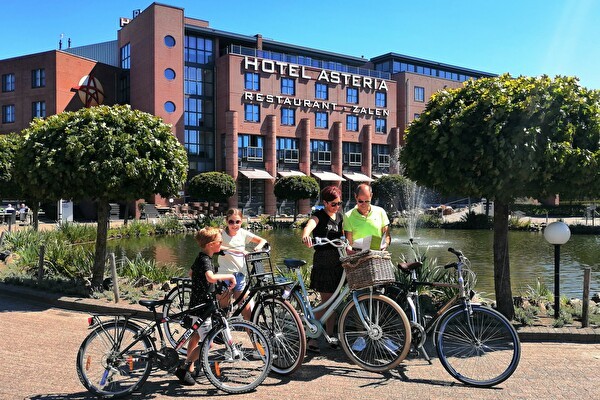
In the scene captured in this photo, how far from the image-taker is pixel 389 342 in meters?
4.89

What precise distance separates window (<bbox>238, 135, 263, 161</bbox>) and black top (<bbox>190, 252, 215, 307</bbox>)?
136 ft

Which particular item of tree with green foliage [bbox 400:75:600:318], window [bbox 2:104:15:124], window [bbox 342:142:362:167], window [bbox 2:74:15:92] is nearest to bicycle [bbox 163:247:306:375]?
tree with green foliage [bbox 400:75:600:318]

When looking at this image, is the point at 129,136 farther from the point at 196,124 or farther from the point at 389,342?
the point at 196,124

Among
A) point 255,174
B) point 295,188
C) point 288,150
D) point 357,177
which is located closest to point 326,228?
point 295,188

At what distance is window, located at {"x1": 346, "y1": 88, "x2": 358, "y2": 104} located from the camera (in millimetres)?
52750

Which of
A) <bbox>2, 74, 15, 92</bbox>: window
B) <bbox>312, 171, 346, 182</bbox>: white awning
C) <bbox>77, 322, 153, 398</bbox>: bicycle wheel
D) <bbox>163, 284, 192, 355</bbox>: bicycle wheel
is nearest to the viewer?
<bbox>77, 322, 153, 398</bbox>: bicycle wheel

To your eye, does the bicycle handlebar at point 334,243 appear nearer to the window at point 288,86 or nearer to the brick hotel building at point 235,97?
the brick hotel building at point 235,97

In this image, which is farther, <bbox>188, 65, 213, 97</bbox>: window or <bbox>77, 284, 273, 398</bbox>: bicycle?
<bbox>188, 65, 213, 97</bbox>: window

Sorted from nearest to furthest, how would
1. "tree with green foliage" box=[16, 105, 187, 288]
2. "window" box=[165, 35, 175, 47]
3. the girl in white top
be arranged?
the girl in white top < "tree with green foliage" box=[16, 105, 187, 288] < "window" box=[165, 35, 175, 47]

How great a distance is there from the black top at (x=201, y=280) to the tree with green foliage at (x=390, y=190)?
39250 mm

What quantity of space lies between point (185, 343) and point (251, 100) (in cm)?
4275

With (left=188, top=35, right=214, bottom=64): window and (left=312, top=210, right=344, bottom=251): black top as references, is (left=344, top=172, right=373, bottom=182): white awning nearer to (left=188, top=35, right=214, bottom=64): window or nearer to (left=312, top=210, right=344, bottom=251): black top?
(left=188, top=35, right=214, bottom=64): window

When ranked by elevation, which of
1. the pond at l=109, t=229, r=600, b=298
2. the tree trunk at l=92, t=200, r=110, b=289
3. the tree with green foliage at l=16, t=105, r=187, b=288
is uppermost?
the tree with green foliage at l=16, t=105, r=187, b=288

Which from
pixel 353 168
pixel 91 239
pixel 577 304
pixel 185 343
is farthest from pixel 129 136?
pixel 353 168
